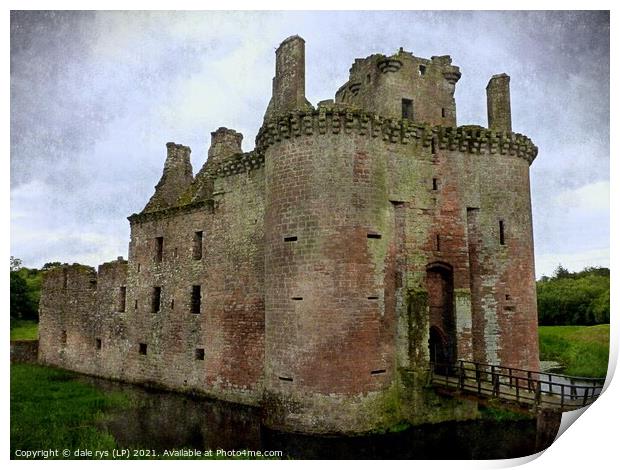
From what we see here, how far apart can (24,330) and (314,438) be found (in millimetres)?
14845

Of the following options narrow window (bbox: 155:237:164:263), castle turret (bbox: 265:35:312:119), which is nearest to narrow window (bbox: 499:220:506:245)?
castle turret (bbox: 265:35:312:119)

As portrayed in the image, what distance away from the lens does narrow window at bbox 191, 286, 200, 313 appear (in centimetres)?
1761

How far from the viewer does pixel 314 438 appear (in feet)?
36.9

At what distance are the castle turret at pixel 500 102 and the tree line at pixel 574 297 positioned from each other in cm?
467

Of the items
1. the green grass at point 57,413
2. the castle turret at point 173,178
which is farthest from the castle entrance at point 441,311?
the castle turret at point 173,178

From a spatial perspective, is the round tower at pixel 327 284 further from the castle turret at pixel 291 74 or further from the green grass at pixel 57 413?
the green grass at pixel 57 413

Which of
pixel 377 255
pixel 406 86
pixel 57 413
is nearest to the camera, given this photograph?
pixel 377 255

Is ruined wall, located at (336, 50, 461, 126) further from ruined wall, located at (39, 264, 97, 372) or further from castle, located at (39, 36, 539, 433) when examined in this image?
ruined wall, located at (39, 264, 97, 372)

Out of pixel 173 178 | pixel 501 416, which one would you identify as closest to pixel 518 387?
pixel 501 416

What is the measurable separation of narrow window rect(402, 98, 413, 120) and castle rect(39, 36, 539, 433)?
5cm

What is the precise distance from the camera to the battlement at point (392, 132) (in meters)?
12.4

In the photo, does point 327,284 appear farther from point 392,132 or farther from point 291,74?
point 291,74

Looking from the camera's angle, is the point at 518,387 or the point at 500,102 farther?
the point at 500,102

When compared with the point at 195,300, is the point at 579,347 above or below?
below
